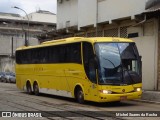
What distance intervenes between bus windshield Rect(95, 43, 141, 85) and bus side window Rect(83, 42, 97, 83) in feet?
1.31

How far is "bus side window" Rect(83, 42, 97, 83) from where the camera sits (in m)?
18.0

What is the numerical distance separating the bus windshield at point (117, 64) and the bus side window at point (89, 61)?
399 mm

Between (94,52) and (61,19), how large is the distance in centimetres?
2286

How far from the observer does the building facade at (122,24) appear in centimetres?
2536

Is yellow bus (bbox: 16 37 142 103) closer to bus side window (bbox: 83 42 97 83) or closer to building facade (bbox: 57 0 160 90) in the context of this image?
bus side window (bbox: 83 42 97 83)

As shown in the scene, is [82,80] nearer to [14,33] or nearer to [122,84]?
[122,84]

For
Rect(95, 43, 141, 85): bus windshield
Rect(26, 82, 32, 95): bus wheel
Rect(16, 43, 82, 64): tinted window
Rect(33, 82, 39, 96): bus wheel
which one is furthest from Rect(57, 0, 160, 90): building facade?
Rect(26, 82, 32, 95): bus wheel

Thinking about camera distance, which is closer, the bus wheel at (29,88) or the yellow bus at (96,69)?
the yellow bus at (96,69)

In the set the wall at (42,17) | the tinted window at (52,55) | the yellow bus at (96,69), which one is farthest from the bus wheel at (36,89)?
the wall at (42,17)

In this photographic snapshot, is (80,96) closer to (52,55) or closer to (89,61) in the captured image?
(89,61)

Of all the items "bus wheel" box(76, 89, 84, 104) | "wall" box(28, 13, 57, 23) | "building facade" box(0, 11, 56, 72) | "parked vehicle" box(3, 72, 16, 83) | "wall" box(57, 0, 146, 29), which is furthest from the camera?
"wall" box(28, 13, 57, 23)

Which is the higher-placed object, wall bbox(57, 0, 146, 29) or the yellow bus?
wall bbox(57, 0, 146, 29)

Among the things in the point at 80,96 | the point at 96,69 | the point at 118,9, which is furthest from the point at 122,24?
the point at 96,69

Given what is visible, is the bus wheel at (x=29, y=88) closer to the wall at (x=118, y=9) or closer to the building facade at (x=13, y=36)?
the wall at (x=118, y=9)
